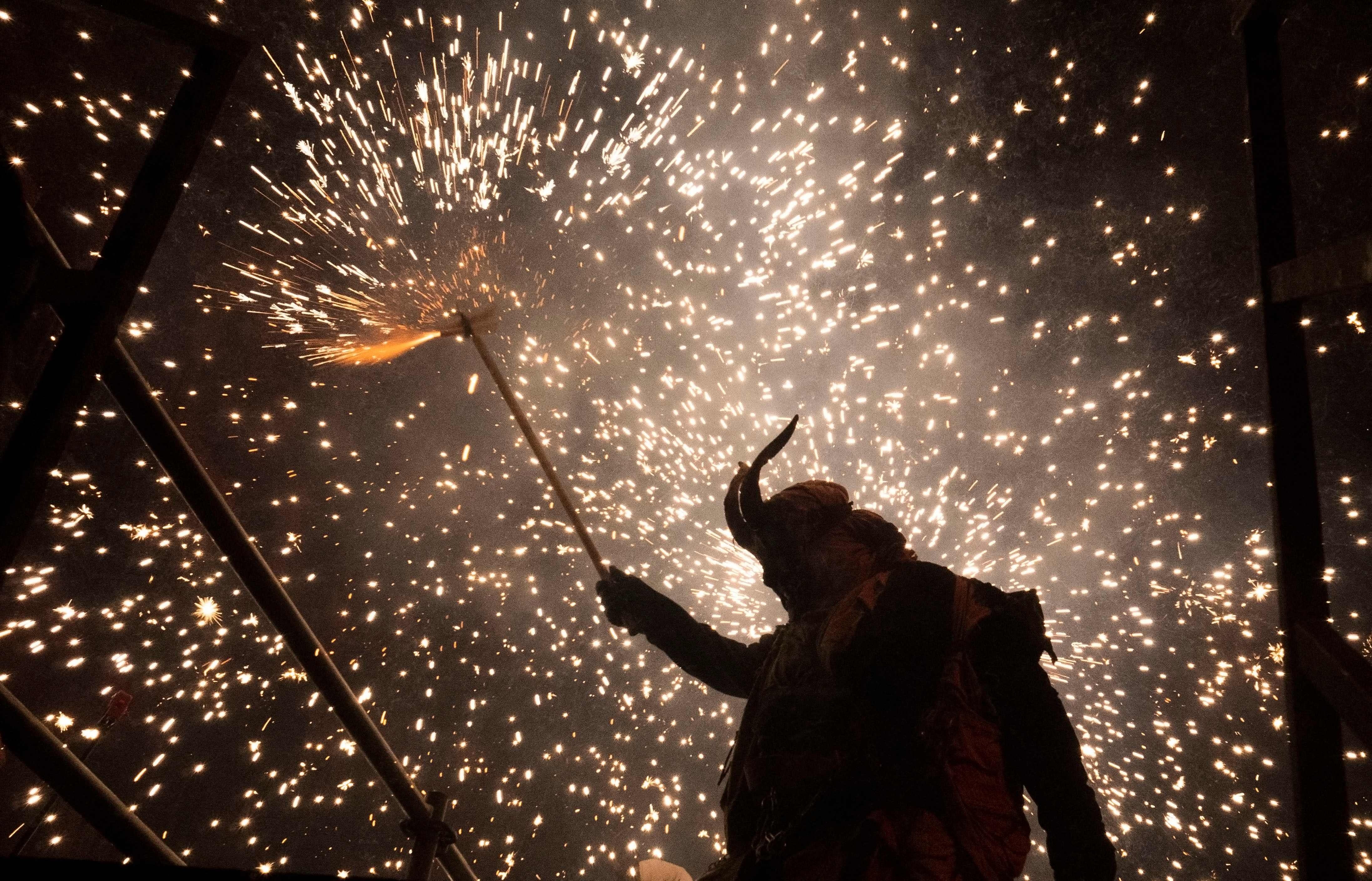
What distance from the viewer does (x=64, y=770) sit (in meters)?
1.85

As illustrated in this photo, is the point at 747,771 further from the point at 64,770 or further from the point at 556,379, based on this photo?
the point at 556,379

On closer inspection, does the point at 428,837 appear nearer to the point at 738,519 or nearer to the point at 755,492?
the point at 738,519

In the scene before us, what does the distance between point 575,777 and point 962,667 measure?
11370 mm

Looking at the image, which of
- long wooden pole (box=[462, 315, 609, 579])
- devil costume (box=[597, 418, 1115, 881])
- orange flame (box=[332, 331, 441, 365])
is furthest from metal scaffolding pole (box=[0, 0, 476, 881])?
orange flame (box=[332, 331, 441, 365])

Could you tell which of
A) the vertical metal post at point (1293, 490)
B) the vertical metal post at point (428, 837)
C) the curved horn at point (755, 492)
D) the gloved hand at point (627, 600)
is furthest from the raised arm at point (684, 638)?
the vertical metal post at point (1293, 490)

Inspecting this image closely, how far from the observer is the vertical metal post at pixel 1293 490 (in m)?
1.30

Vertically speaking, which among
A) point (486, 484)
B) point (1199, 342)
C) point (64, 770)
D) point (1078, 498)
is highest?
point (486, 484)

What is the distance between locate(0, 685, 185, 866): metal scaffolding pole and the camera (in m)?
1.73

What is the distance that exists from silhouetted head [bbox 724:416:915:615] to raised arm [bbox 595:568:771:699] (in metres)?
0.46

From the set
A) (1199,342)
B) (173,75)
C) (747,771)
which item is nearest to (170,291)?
(173,75)

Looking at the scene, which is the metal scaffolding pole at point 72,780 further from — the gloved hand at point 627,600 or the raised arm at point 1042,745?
the raised arm at point 1042,745

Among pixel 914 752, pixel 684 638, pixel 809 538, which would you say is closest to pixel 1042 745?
pixel 914 752

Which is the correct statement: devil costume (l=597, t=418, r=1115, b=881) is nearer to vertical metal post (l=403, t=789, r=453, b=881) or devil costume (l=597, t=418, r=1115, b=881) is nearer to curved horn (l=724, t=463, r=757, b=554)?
curved horn (l=724, t=463, r=757, b=554)

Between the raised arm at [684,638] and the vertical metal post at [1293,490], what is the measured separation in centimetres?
187
